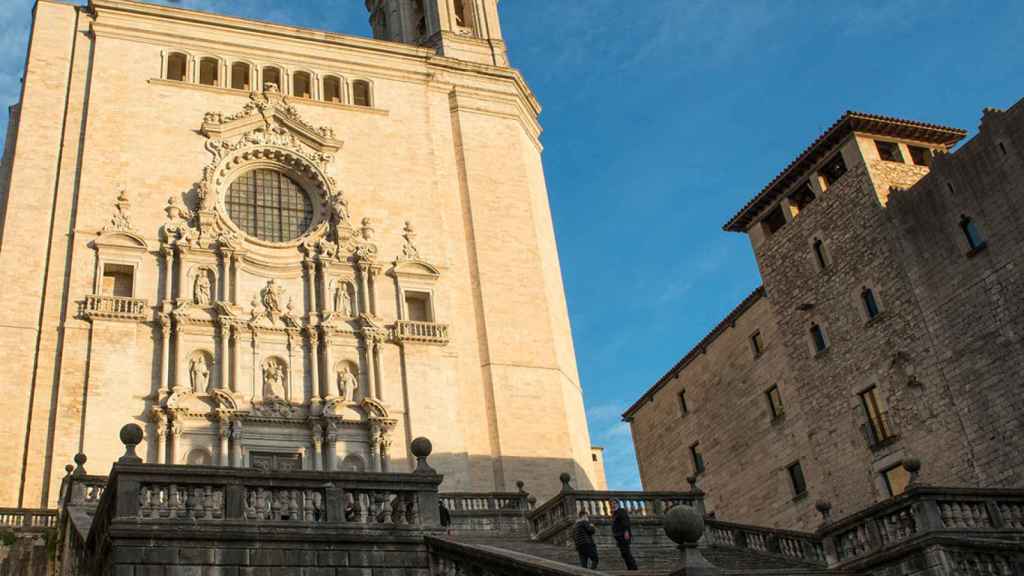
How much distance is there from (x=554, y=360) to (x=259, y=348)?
317 inches

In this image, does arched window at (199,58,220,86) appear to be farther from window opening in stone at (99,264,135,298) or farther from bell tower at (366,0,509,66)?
bell tower at (366,0,509,66)

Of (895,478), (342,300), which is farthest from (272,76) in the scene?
(895,478)

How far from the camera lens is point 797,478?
32375 millimetres

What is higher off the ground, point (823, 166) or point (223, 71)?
point (223, 71)

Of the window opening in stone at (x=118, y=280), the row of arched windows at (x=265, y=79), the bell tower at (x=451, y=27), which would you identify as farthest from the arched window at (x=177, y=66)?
the bell tower at (x=451, y=27)

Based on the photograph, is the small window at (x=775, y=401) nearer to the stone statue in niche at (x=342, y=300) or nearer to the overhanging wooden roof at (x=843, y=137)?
the overhanging wooden roof at (x=843, y=137)

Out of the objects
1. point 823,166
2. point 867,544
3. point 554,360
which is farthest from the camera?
point 823,166

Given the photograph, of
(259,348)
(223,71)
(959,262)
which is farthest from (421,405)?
(959,262)

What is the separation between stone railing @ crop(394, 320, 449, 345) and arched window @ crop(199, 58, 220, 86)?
9467mm

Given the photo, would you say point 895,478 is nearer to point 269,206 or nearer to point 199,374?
point 199,374

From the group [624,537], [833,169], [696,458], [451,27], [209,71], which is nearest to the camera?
[624,537]

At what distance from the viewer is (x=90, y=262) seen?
2436 centimetres

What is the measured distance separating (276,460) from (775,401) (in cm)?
1750

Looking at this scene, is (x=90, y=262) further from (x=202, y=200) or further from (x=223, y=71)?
(x=223, y=71)
